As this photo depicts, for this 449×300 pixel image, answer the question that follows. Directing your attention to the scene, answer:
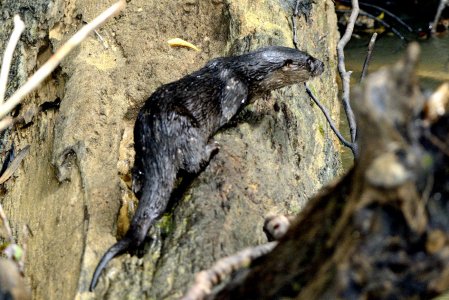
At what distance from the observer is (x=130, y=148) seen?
116 inches

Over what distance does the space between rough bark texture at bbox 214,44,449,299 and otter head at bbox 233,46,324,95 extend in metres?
2.13

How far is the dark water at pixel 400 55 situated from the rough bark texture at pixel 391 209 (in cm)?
416

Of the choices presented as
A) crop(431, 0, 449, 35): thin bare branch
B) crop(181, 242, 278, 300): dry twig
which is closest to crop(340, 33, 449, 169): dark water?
crop(431, 0, 449, 35): thin bare branch

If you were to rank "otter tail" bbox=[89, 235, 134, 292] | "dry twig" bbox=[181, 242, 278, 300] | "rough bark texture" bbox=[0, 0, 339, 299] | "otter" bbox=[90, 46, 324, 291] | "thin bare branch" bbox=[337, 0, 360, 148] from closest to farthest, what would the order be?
"dry twig" bbox=[181, 242, 278, 300] → "otter tail" bbox=[89, 235, 134, 292] → "rough bark texture" bbox=[0, 0, 339, 299] → "otter" bbox=[90, 46, 324, 291] → "thin bare branch" bbox=[337, 0, 360, 148]

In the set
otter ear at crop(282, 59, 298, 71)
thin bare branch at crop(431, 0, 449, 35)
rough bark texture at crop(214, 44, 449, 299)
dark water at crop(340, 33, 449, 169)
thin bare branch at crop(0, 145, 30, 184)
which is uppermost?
rough bark texture at crop(214, 44, 449, 299)

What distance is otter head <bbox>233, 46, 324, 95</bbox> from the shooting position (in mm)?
3416

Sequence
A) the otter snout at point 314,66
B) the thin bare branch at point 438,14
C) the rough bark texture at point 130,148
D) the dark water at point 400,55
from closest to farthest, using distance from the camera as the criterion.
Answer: the rough bark texture at point 130,148 → the otter snout at point 314,66 → the dark water at point 400,55 → the thin bare branch at point 438,14

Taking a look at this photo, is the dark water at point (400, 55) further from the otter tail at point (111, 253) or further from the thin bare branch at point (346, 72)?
the otter tail at point (111, 253)

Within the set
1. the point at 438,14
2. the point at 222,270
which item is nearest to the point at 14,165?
the point at 222,270

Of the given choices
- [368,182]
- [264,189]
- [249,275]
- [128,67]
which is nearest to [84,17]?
[128,67]

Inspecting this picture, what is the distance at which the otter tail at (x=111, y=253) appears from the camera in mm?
2204

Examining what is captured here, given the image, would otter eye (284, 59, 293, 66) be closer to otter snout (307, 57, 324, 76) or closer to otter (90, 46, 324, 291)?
otter (90, 46, 324, 291)

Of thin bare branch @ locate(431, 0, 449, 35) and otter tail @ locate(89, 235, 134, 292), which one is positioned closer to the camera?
otter tail @ locate(89, 235, 134, 292)

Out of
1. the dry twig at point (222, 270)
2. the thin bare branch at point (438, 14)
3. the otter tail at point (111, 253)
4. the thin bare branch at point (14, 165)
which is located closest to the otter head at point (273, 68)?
the thin bare branch at point (14, 165)
